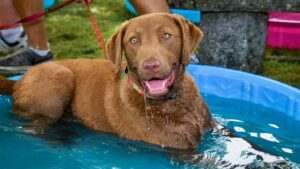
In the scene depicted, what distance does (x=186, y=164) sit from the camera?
432 centimetres

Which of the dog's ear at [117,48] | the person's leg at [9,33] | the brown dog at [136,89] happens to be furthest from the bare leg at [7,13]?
the dog's ear at [117,48]

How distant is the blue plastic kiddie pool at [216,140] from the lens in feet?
14.5

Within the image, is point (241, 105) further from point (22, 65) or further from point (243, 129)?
point (22, 65)

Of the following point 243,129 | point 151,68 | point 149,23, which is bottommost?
point 243,129

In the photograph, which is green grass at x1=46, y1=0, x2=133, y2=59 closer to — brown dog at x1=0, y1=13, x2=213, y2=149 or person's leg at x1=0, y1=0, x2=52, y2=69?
person's leg at x1=0, y1=0, x2=52, y2=69

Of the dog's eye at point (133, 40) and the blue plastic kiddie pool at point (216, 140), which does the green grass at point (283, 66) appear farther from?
the dog's eye at point (133, 40)

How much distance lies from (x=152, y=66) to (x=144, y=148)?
2.84ft

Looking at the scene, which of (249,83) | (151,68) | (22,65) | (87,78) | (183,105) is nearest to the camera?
(151,68)

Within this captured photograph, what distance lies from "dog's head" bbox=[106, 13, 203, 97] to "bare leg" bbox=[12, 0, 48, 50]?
2.42 m

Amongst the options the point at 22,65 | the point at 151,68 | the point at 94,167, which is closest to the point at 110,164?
the point at 94,167

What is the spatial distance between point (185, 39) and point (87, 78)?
1.24m

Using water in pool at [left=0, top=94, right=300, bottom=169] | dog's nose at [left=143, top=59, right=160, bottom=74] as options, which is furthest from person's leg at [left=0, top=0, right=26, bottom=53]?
dog's nose at [left=143, top=59, right=160, bottom=74]

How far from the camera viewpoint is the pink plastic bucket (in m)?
7.51

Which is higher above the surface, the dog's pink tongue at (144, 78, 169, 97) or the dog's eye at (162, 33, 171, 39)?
the dog's eye at (162, 33, 171, 39)
